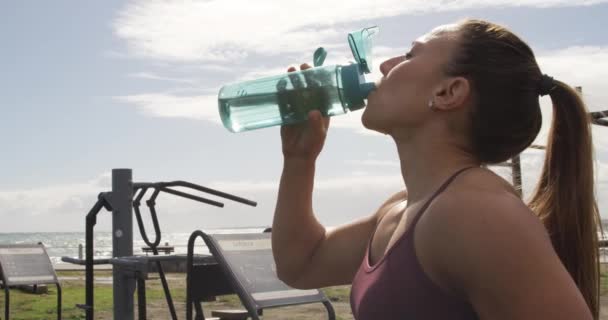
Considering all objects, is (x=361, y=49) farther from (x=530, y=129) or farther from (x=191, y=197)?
(x=191, y=197)

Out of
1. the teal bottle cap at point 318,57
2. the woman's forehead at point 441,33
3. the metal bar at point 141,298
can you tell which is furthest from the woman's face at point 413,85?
the metal bar at point 141,298

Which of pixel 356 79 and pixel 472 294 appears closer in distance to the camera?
pixel 472 294

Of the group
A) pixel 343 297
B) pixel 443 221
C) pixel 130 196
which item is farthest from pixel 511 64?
pixel 343 297

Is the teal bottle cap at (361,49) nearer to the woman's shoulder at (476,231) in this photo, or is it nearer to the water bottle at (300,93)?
the water bottle at (300,93)

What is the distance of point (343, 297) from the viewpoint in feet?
31.5

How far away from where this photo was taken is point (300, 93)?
182 centimetres

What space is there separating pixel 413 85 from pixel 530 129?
0.23 metres

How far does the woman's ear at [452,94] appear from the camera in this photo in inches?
52.0

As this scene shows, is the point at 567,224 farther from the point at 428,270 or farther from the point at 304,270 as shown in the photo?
the point at 304,270

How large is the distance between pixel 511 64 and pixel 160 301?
29.5 feet

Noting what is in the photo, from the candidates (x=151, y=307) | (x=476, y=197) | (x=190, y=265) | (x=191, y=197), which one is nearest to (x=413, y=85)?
(x=476, y=197)

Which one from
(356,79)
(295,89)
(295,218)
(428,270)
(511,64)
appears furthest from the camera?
(295,89)

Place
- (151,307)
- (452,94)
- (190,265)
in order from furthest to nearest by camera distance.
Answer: (151,307) < (190,265) < (452,94)

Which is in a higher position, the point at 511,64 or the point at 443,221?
the point at 511,64
